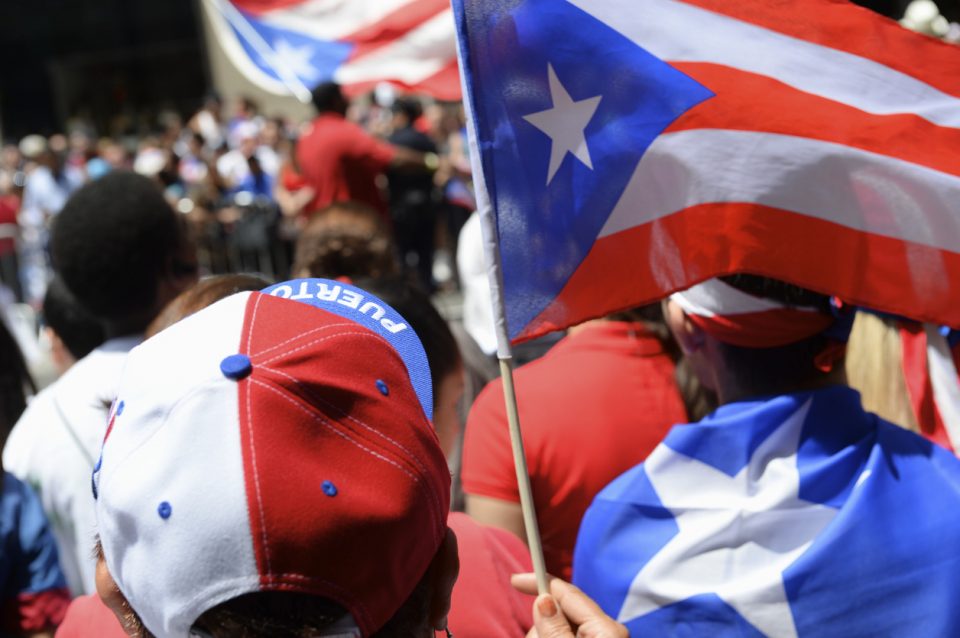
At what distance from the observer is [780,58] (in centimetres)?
212

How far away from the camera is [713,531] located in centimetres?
190

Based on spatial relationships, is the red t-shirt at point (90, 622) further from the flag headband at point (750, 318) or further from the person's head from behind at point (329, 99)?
the person's head from behind at point (329, 99)

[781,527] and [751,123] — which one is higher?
[751,123]

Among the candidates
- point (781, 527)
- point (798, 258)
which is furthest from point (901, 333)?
point (781, 527)

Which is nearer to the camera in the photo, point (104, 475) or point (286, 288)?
point (104, 475)

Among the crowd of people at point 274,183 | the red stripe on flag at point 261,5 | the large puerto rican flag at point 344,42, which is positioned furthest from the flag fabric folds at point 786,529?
the crowd of people at point 274,183

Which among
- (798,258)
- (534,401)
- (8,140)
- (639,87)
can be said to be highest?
(639,87)

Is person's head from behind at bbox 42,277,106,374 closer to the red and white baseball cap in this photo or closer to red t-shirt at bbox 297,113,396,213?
the red and white baseball cap

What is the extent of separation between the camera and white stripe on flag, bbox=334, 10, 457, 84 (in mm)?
4172

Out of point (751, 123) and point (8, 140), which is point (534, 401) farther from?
point (8, 140)

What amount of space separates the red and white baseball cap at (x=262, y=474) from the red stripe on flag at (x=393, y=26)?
3025mm

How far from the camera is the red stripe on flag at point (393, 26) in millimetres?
4254

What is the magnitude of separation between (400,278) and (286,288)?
123cm

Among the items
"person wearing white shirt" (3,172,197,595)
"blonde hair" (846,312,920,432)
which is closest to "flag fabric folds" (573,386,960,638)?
"blonde hair" (846,312,920,432)
